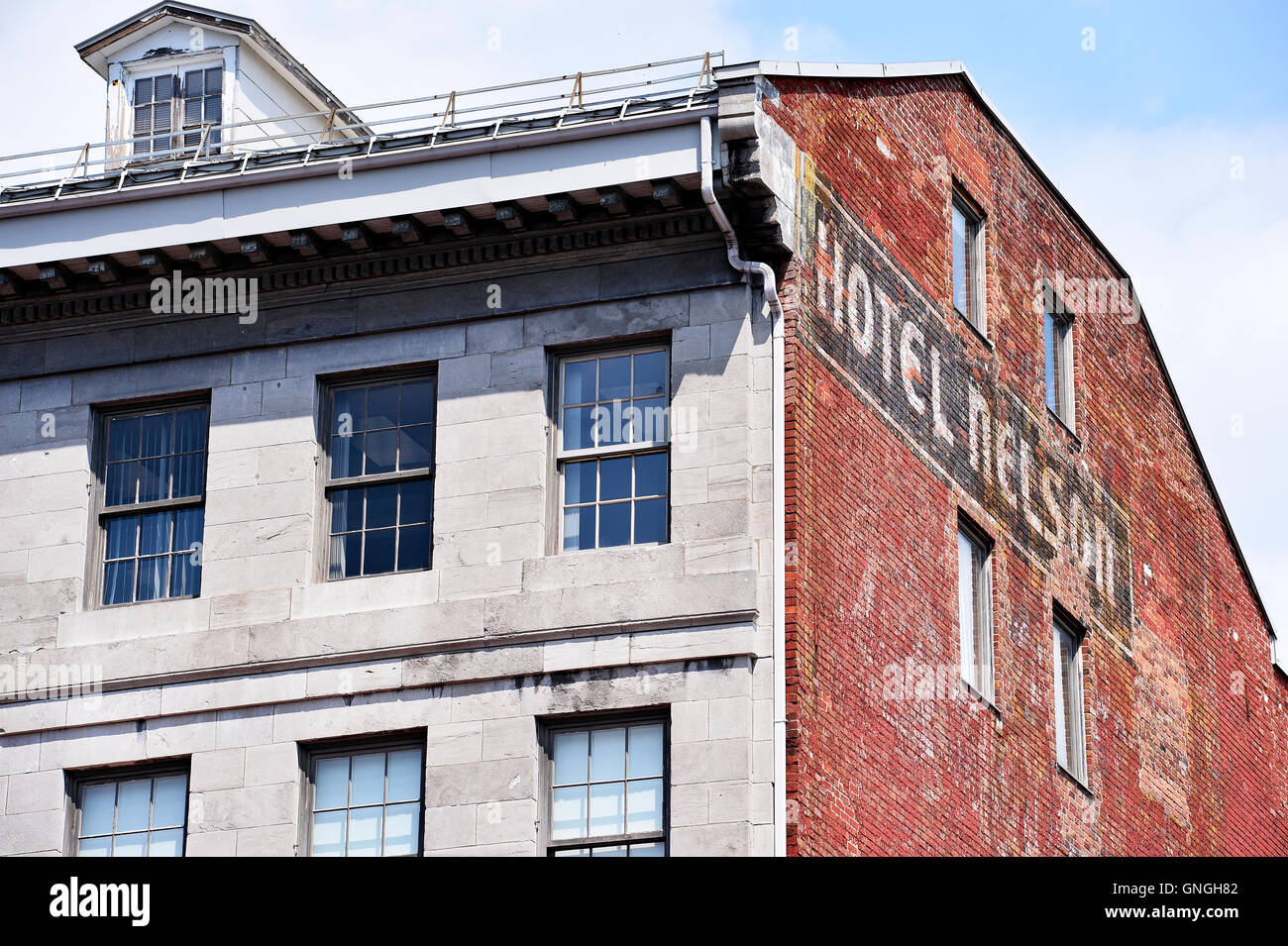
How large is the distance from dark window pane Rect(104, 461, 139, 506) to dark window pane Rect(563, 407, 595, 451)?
4.78 metres

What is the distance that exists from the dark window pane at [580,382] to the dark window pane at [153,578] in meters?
4.56

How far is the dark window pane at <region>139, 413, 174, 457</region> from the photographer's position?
83.7 ft

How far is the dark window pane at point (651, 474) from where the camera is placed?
23.7 m

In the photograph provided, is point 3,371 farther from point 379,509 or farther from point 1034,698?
point 1034,698

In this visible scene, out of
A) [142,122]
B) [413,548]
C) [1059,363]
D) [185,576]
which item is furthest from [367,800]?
[1059,363]

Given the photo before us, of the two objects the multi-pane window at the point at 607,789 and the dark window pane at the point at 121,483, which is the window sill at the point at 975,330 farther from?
the dark window pane at the point at 121,483

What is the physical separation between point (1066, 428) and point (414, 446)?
10.1 metres

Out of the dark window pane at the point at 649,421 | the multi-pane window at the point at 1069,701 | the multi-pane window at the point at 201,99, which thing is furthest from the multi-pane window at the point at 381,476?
the multi-pane window at the point at 1069,701

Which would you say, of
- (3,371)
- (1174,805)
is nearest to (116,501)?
(3,371)

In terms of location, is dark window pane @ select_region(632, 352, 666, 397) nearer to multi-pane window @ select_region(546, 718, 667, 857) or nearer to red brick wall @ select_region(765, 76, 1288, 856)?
red brick wall @ select_region(765, 76, 1288, 856)

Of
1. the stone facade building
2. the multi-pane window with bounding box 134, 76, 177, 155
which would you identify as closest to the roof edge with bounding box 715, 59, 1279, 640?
the stone facade building
